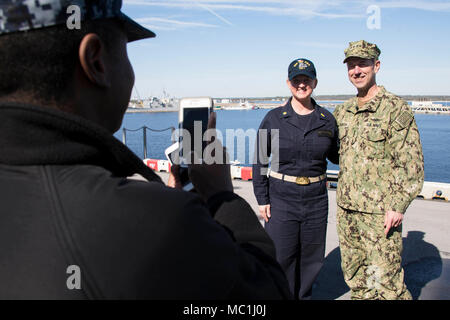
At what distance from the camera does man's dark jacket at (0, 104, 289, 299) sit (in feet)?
2.30

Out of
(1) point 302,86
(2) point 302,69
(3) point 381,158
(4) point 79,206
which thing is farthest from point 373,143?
(4) point 79,206

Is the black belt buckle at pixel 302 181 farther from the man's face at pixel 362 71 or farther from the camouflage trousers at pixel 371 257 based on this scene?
the man's face at pixel 362 71

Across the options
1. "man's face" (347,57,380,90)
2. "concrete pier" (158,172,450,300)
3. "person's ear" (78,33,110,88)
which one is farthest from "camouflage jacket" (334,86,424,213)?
"person's ear" (78,33,110,88)

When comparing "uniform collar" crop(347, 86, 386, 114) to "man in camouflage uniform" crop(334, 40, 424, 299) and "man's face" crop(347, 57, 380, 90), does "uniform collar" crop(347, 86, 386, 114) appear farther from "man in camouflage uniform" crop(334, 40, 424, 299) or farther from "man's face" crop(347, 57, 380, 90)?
"man's face" crop(347, 57, 380, 90)

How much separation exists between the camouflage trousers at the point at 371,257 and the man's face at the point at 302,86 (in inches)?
46.1

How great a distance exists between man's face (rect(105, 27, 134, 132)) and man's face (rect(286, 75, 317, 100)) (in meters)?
2.75

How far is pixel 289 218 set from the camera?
3.47 meters

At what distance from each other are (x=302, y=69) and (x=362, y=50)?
603 mm

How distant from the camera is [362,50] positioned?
309 centimetres

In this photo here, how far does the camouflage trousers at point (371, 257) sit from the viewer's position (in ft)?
9.74

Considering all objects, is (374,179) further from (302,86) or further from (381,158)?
(302,86)

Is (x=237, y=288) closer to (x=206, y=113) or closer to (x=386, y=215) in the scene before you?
(x=206, y=113)

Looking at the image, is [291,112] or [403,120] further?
[291,112]

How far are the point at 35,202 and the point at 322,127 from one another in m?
3.09
